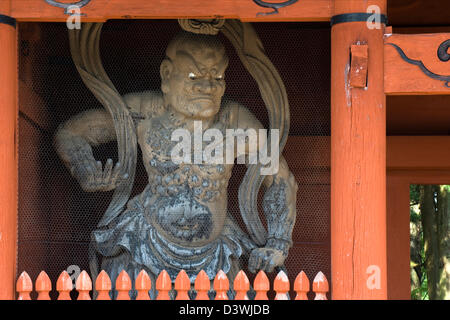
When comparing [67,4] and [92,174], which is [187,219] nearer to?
→ [92,174]

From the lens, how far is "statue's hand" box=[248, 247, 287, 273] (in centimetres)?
510

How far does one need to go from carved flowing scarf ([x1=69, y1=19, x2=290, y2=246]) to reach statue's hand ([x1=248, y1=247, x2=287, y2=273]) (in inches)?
5.7

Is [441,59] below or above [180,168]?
above

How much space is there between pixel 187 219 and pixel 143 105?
666 mm

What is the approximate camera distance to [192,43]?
5234 millimetres

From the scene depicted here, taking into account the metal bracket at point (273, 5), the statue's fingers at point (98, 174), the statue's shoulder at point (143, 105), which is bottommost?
the statue's fingers at point (98, 174)

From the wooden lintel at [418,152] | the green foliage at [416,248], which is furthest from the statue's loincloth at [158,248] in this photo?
the green foliage at [416,248]

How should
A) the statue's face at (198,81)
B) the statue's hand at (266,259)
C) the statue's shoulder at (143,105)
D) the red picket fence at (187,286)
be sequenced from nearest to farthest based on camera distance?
the red picket fence at (187,286) < the statue's hand at (266,259) < the statue's face at (198,81) < the statue's shoulder at (143,105)

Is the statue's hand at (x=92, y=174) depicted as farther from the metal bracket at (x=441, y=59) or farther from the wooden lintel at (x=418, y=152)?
the wooden lintel at (x=418, y=152)

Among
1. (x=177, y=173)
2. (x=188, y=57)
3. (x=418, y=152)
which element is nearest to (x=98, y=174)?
(x=177, y=173)

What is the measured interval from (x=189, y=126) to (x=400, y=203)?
1.99 metres

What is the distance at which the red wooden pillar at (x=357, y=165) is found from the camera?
14.4ft

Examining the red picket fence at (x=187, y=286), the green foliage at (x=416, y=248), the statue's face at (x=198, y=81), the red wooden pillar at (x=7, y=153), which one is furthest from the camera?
the green foliage at (x=416, y=248)

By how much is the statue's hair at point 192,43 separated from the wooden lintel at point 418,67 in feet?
3.64
